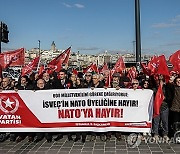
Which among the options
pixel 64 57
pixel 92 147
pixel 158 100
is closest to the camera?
pixel 92 147

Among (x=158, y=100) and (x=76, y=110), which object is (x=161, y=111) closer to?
(x=158, y=100)

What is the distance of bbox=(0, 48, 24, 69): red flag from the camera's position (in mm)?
10141

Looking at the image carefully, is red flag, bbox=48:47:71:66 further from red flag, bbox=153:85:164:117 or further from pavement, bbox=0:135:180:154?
red flag, bbox=153:85:164:117

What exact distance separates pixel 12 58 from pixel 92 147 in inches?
190

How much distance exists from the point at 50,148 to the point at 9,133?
5.81 feet

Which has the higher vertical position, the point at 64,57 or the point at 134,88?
the point at 64,57

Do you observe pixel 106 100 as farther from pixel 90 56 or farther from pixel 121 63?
pixel 90 56

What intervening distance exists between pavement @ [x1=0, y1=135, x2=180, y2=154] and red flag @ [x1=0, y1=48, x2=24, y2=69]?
3304mm

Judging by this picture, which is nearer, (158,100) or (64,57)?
(158,100)

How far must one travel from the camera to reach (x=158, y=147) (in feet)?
23.2

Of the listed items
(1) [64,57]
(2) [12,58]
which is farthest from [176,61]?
(2) [12,58]

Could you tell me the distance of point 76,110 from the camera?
297 inches

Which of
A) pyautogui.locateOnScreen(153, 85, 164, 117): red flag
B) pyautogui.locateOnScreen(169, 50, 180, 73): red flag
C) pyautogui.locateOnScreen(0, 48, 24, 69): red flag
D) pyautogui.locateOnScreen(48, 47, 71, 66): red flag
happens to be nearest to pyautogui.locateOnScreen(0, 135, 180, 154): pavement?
pyautogui.locateOnScreen(153, 85, 164, 117): red flag

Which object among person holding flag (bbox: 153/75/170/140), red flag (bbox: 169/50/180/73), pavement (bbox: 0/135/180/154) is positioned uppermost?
red flag (bbox: 169/50/180/73)
